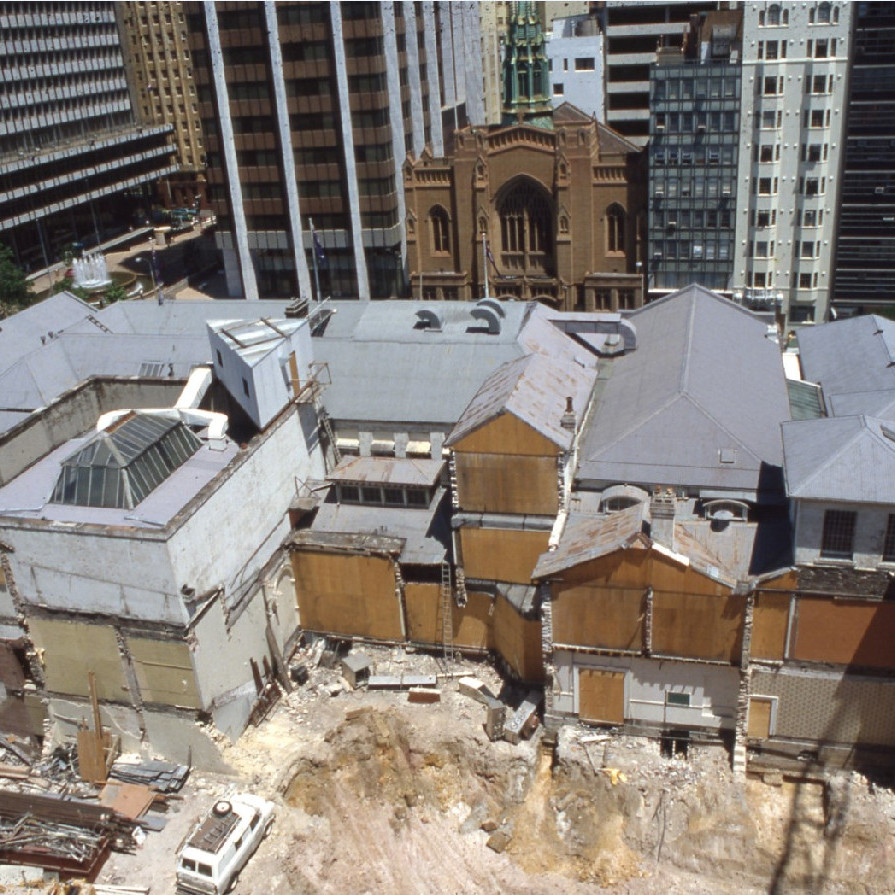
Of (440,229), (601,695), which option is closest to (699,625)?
(601,695)

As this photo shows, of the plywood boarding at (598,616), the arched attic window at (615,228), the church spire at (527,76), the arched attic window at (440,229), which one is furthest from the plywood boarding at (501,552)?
the church spire at (527,76)

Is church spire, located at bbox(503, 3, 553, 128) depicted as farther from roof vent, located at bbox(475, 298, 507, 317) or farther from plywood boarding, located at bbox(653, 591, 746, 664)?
plywood boarding, located at bbox(653, 591, 746, 664)

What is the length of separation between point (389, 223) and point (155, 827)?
60.8m

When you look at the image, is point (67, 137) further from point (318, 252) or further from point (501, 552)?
point (501, 552)

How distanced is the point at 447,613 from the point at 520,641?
3.89 metres

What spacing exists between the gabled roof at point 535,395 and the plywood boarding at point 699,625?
7.15 m

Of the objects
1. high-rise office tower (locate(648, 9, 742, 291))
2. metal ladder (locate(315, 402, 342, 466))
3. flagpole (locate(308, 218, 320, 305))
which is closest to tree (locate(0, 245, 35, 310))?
flagpole (locate(308, 218, 320, 305))

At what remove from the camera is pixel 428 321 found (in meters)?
50.3

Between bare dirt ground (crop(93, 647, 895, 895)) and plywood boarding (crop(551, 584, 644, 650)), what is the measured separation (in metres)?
4.37

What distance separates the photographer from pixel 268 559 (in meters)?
39.3

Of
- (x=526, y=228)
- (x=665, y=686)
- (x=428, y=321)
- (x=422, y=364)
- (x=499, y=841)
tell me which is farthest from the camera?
(x=526, y=228)

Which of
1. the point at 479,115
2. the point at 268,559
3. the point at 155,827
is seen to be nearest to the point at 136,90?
the point at 479,115

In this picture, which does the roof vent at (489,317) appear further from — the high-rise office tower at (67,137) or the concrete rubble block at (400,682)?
the high-rise office tower at (67,137)

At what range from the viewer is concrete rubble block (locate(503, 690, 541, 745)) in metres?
35.7
